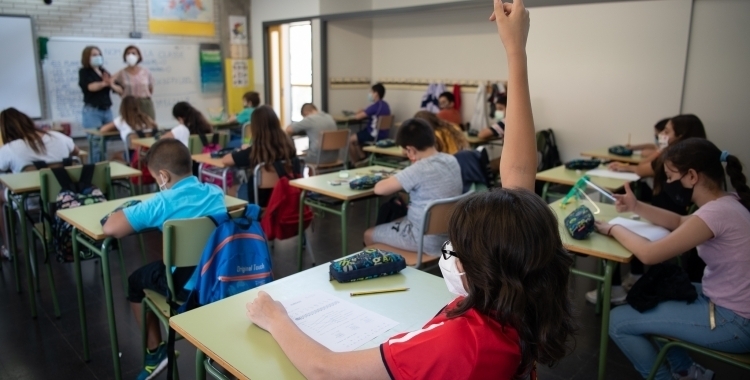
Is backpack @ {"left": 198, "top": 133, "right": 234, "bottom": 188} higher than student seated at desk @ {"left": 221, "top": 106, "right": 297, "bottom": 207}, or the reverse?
student seated at desk @ {"left": 221, "top": 106, "right": 297, "bottom": 207}

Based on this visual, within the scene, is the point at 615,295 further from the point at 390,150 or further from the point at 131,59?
the point at 131,59

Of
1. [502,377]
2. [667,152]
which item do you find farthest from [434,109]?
[502,377]

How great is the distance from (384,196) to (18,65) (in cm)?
560

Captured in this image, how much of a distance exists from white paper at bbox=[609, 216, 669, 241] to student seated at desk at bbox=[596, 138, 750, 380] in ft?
0.48

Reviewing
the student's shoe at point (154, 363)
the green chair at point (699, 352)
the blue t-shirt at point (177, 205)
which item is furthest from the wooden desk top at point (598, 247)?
the student's shoe at point (154, 363)

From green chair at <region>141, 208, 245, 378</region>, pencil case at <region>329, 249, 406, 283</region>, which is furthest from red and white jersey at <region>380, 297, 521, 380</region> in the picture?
green chair at <region>141, 208, 245, 378</region>

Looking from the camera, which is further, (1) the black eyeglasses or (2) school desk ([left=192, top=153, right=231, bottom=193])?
(2) school desk ([left=192, top=153, right=231, bottom=193])

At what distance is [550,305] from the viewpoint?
1.05 metres

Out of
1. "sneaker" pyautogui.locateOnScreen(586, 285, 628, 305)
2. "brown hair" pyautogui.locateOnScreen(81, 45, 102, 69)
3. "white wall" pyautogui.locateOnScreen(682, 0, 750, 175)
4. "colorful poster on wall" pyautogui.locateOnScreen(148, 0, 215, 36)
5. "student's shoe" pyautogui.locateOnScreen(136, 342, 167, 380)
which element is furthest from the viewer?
"colorful poster on wall" pyautogui.locateOnScreen(148, 0, 215, 36)

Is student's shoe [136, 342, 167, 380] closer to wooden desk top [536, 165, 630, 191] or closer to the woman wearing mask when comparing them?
wooden desk top [536, 165, 630, 191]

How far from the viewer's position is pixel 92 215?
268 cm

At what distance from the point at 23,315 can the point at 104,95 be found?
15.6 ft

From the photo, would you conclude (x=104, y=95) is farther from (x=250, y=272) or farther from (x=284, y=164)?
(x=250, y=272)

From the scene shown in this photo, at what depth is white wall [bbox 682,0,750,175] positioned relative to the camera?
490cm
